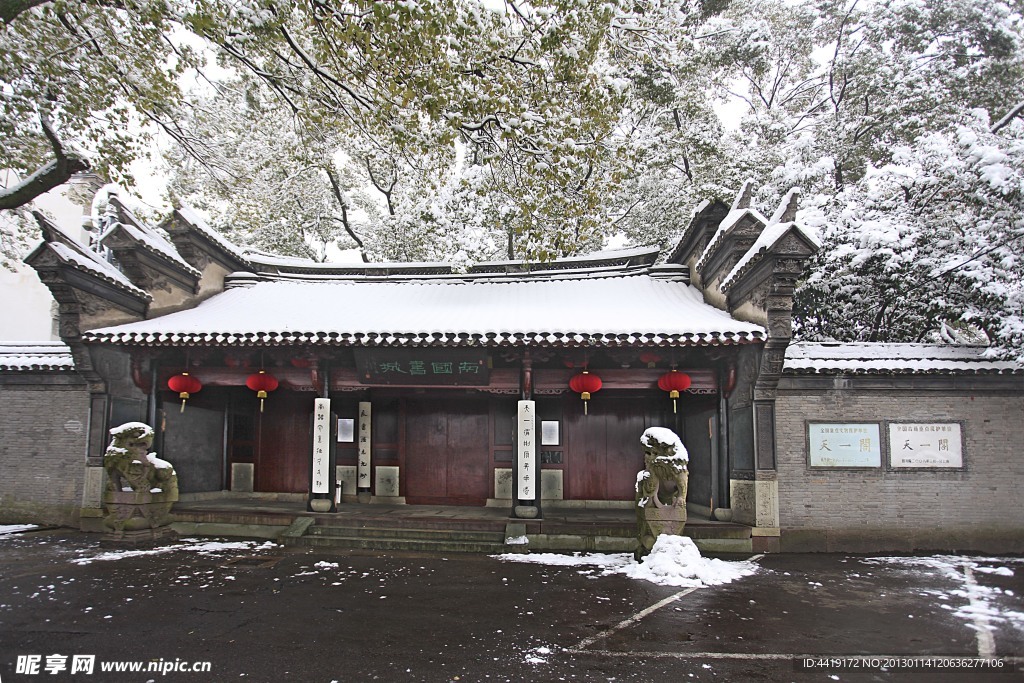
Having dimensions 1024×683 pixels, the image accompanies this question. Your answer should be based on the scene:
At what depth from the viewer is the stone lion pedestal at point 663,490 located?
7230 millimetres

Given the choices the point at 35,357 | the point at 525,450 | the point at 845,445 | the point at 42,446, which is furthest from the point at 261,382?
the point at 845,445

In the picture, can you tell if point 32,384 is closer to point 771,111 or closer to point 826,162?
point 826,162

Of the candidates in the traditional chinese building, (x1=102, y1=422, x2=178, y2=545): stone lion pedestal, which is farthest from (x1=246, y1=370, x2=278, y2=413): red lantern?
(x1=102, y1=422, x2=178, y2=545): stone lion pedestal

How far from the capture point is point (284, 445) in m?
11.3

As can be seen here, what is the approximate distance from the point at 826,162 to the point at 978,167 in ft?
13.2

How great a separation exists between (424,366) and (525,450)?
199 cm

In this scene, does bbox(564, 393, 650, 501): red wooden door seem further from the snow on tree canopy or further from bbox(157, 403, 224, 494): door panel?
bbox(157, 403, 224, 494): door panel

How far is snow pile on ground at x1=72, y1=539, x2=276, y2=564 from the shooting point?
750 cm

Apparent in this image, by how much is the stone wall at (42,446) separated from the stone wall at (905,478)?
10970 mm

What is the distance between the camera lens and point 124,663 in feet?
14.3

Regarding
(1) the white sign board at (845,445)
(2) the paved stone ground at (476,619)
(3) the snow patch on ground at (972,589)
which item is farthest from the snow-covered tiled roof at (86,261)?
(3) the snow patch on ground at (972,589)

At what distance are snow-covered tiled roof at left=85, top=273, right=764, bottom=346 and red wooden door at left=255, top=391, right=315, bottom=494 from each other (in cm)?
207

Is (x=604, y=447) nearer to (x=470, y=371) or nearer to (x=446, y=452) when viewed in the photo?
(x=446, y=452)

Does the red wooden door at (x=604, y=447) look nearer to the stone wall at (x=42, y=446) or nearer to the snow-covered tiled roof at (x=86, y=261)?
the snow-covered tiled roof at (x=86, y=261)
